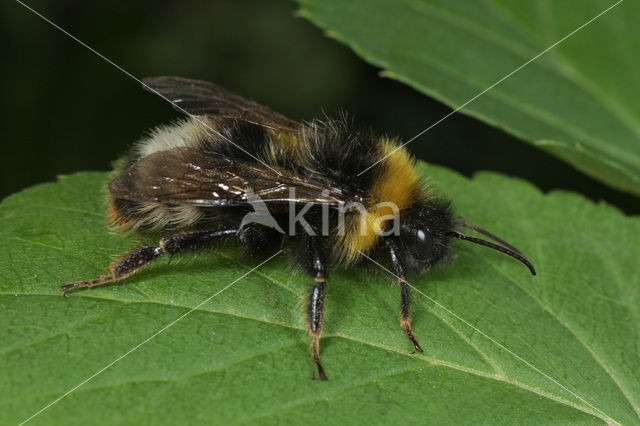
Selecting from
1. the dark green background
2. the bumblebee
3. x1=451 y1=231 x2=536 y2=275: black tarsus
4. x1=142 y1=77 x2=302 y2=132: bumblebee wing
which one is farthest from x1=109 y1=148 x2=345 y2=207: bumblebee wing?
the dark green background

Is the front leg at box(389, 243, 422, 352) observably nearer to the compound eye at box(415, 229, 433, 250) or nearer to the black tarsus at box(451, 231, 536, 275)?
the compound eye at box(415, 229, 433, 250)

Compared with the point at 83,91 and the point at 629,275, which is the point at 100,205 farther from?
the point at 83,91

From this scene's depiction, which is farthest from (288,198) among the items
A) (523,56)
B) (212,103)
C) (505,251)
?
(523,56)

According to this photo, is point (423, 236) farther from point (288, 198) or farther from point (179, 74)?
point (179, 74)

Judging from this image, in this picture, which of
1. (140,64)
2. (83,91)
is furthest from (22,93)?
(140,64)

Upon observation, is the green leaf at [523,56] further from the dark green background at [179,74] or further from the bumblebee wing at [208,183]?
the bumblebee wing at [208,183]

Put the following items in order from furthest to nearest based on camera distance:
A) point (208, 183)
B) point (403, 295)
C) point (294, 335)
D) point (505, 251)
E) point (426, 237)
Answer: point (505, 251), point (426, 237), point (403, 295), point (208, 183), point (294, 335)
